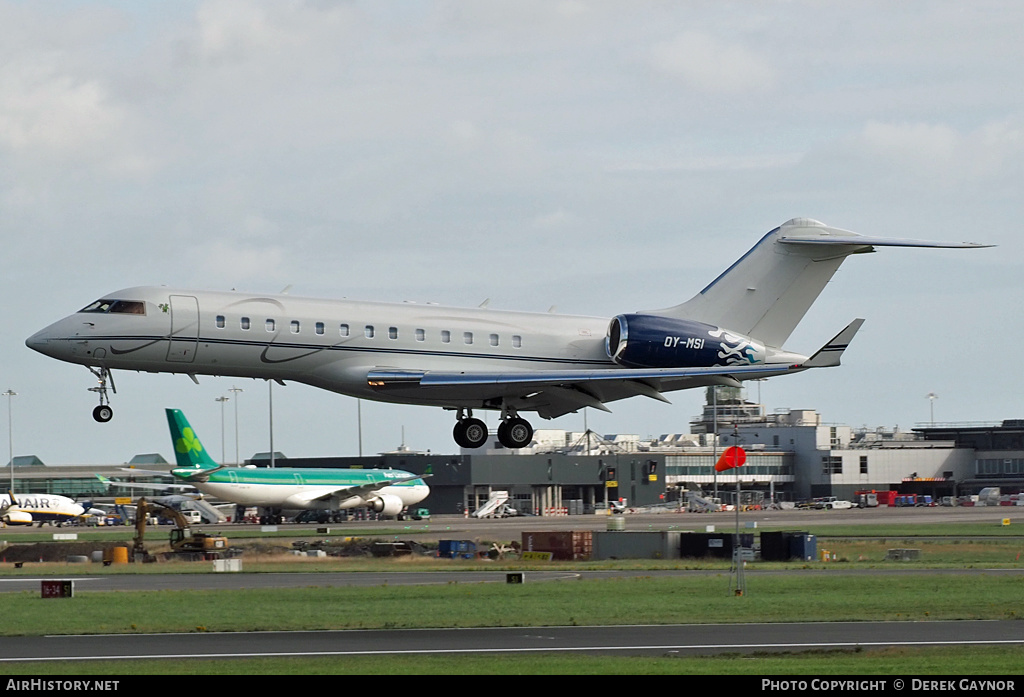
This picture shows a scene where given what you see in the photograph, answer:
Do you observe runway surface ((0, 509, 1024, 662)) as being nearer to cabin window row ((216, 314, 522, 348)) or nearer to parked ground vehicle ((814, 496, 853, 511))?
cabin window row ((216, 314, 522, 348))

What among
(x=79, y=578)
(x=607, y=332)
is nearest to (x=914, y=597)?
(x=607, y=332)

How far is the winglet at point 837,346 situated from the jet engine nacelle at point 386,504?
5801cm

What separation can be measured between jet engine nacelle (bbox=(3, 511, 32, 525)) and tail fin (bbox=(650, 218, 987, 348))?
260 ft

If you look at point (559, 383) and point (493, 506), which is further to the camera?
point (493, 506)

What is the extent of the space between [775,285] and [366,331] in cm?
1271

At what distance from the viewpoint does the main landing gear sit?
39156 mm

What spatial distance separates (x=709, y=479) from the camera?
144 metres

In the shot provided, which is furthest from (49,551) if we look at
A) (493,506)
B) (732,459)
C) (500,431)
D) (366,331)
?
(493,506)

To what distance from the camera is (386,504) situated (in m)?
90.4

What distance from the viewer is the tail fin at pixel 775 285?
40.4 metres

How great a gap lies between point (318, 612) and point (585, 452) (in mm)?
96531

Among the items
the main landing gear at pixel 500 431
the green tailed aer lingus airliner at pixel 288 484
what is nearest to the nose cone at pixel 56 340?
the main landing gear at pixel 500 431

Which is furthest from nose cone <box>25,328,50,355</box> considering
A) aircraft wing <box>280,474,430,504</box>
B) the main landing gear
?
aircraft wing <box>280,474,430,504</box>

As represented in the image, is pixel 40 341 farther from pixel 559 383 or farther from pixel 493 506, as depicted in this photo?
pixel 493 506
